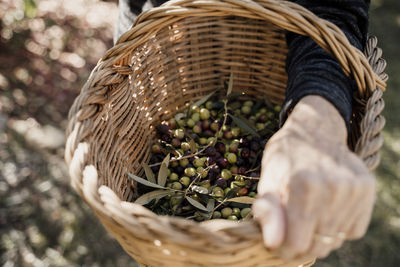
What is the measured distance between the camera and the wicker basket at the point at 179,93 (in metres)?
0.64

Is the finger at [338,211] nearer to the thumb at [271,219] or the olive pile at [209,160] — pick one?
the thumb at [271,219]

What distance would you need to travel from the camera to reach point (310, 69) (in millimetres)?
941

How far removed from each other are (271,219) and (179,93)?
2.66 ft

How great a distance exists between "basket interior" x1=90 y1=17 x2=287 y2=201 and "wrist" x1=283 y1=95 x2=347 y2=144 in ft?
1.57

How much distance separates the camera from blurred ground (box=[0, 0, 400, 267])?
155cm

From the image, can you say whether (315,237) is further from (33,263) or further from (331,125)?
(33,263)

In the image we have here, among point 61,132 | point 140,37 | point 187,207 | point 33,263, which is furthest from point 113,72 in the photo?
point 61,132

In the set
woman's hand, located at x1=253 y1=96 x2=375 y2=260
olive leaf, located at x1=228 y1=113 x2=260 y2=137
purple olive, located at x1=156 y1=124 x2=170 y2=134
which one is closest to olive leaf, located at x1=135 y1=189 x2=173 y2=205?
purple olive, located at x1=156 y1=124 x2=170 y2=134

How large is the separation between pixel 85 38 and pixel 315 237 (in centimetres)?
221

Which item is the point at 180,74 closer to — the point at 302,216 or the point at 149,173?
the point at 149,173

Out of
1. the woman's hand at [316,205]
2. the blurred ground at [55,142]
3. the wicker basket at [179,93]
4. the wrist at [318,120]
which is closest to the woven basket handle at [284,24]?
the wicker basket at [179,93]

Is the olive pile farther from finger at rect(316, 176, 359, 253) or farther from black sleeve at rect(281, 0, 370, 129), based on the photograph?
finger at rect(316, 176, 359, 253)

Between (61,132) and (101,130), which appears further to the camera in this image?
(61,132)

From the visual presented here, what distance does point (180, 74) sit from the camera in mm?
1292
